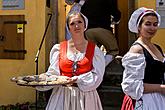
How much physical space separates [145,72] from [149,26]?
1.15ft

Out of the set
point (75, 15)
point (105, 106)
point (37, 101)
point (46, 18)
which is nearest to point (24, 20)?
point (46, 18)

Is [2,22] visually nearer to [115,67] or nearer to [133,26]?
[115,67]

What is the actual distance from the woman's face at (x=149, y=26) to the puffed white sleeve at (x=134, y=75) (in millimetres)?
187

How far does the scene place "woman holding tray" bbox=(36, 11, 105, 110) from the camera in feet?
12.1

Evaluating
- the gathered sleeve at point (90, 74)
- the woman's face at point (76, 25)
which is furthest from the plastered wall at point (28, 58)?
the woman's face at point (76, 25)

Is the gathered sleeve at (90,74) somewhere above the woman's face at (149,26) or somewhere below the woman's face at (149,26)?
below

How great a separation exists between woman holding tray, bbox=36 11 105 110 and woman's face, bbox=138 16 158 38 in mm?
792

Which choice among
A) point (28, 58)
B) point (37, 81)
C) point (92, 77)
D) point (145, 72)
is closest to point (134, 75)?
point (145, 72)

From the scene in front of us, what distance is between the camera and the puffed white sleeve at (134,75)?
2.97 m

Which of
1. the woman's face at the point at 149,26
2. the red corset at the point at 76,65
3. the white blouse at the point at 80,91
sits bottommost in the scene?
the white blouse at the point at 80,91

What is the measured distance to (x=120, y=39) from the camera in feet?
32.7

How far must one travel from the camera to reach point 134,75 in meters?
2.98

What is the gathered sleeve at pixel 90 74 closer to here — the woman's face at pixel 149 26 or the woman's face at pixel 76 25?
the woman's face at pixel 76 25

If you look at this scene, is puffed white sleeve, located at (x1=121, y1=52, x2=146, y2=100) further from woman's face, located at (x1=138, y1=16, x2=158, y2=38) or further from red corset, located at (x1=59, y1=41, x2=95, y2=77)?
red corset, located at (x1=59, y1=41, x2=95, y2=77)
